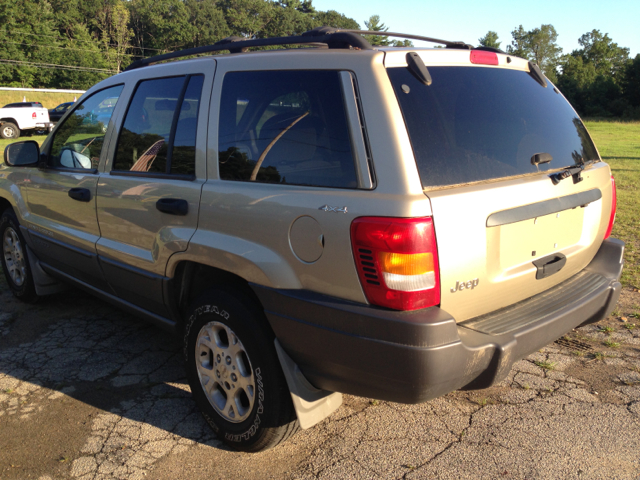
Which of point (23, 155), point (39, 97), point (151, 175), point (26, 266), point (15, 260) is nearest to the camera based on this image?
point (151, 175)

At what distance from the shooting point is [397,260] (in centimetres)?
205

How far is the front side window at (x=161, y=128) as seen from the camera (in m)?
2.92

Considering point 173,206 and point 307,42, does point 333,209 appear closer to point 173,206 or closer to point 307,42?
point 307,42

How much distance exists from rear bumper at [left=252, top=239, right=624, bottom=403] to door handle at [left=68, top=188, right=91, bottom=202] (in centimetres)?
174

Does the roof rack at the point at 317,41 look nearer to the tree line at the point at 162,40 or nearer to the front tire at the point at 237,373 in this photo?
the front tire at the point at 237,373

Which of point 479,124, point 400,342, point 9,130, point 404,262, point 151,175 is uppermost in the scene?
point 479,124

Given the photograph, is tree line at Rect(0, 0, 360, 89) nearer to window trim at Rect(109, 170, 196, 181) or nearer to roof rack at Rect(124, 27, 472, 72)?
window trim at Rect(109, 170, 196, 181)

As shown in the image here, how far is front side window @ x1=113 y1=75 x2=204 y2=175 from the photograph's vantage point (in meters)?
2.92

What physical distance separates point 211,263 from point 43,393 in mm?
1577

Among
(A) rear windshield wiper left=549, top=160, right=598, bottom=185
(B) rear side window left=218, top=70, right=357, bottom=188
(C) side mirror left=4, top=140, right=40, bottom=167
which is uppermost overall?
(B) rear side window left=218, top=70, right=357, bottom=188

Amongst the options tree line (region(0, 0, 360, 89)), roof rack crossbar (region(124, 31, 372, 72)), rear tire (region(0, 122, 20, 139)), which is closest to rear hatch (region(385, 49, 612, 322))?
roof rack crossbar (region(124, 31, 372, 72))

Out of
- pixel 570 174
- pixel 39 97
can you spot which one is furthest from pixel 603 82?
pixel 570 174

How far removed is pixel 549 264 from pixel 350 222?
3.63 feet

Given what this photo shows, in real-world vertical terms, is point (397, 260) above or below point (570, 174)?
below
